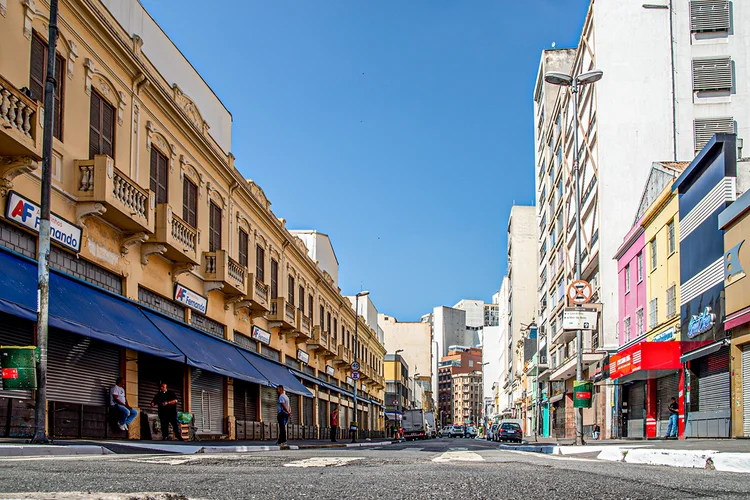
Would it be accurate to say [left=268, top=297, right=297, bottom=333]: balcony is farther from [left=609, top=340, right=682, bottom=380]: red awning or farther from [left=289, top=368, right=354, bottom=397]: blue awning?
[left=609, top=340, right=682, bottom=380]: red awning

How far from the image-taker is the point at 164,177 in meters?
22.6

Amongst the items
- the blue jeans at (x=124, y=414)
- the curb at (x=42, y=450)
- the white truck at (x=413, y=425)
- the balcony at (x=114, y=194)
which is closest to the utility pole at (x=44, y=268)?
the curb at (x=42, y=450)

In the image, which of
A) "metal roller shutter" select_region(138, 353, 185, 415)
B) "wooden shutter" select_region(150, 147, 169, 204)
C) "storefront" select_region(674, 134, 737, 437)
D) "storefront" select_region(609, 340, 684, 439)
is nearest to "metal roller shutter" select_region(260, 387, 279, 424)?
"metal roller shutter" select_region(138, 353, 185, 415)

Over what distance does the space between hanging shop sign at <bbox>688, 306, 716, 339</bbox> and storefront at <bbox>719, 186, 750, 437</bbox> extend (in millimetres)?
1240

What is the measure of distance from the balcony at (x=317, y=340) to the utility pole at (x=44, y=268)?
29951 millimetres

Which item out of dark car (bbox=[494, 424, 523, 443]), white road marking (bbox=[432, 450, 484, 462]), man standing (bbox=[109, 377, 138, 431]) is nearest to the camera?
white road marking (bbox=[432, 450, 484, 462])

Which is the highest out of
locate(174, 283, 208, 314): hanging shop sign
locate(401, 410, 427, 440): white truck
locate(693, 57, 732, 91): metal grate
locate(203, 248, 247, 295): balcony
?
locate(693, 57, 732, 91): metal grate

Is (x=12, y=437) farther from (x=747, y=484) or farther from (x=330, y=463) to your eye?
(x=747, y=484)

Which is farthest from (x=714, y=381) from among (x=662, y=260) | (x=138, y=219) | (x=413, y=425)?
(x=413, y=425)

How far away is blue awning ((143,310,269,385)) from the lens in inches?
812

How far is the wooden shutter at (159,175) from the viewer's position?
71.4 feet

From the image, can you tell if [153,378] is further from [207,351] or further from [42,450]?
[42,450]

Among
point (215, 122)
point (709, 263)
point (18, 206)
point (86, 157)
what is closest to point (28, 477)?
point (18, 206)

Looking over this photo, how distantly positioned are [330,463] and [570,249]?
141ft
